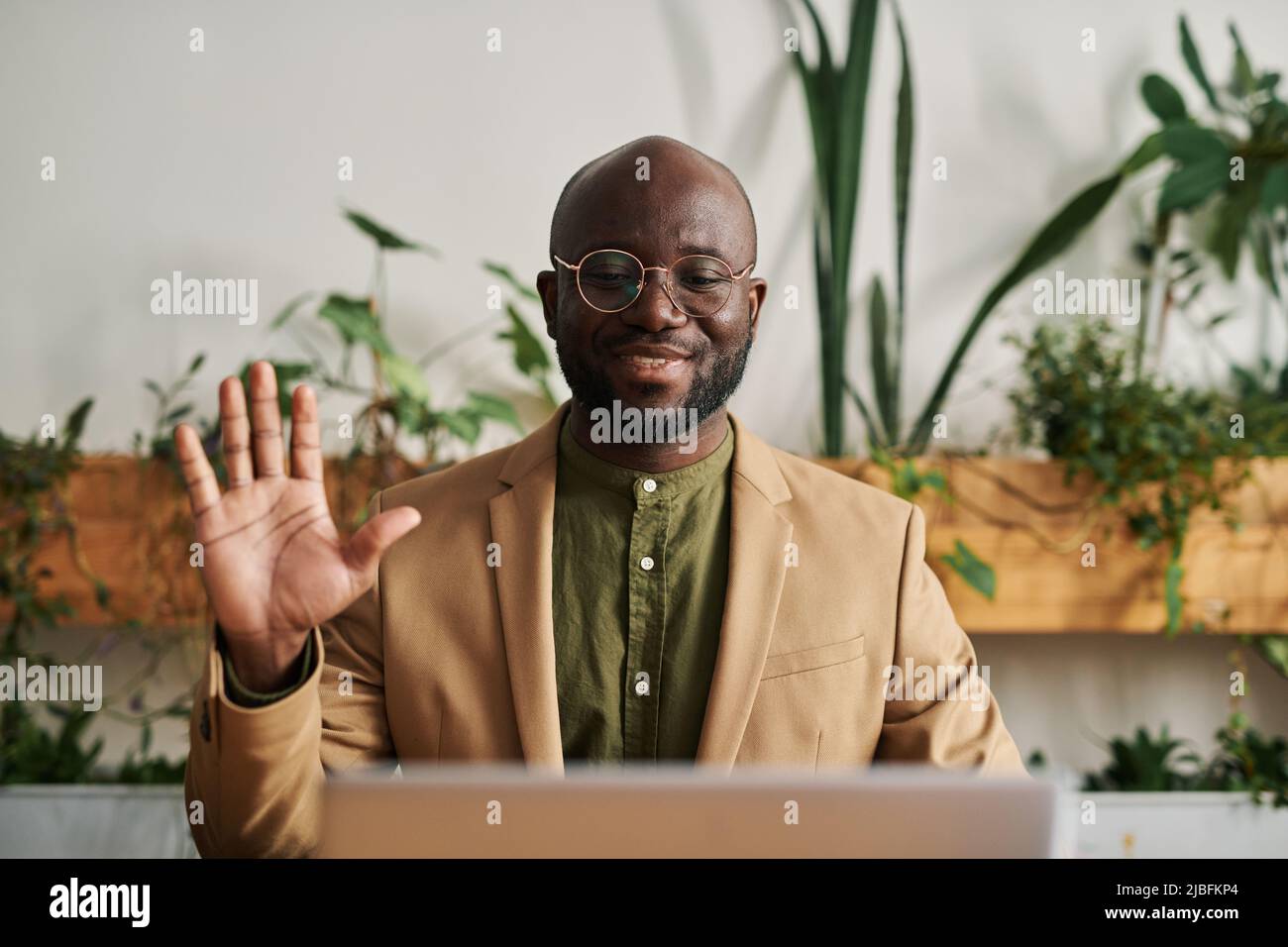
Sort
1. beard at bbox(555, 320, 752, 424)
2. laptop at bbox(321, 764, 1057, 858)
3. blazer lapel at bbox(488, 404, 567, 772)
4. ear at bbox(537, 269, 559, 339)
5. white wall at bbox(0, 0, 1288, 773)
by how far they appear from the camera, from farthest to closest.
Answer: white wall at bbox(0, 0, 1288, 773) → ear at bbox(537, 269, 559, 339) → beard at bbox(555, 320, 752, 424) → blazer lapel at bbox(488, 404, 567, 772) → laptop at bbox(321, 764, 1057, 858)

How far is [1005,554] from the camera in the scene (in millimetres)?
2623

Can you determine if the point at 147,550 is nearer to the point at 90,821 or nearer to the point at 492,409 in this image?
the point at 90,821

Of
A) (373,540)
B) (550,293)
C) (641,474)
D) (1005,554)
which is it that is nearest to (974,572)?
(1005,554)

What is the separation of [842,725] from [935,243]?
5.91 feet

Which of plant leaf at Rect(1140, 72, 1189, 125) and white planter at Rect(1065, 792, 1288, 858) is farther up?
plant leaf at Rect(1140, 72, 1189, 125)

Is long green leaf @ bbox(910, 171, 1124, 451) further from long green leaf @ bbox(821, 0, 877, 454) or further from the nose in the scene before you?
the nose

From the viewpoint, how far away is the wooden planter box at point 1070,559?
2.60 m

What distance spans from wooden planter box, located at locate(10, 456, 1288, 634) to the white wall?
26 centimetres

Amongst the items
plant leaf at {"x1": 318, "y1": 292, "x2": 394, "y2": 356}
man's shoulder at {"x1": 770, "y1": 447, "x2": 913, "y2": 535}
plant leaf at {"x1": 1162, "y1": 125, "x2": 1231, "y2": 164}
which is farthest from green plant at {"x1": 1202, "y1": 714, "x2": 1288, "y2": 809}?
plant leaf at {"x1": 318, "y1": 292, "x2": 394, "y2": 356}

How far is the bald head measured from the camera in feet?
4.85

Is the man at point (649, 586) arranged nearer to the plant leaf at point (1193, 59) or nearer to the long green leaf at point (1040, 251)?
the long green leaf at point (1040, 251)

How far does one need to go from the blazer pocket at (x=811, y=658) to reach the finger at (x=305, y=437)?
2.14 feet
